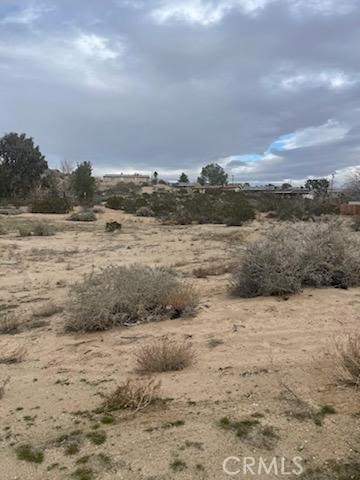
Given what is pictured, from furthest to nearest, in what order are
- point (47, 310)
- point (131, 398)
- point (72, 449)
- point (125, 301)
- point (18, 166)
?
point (18, 166) < point (47, 310) < point (125, 301) < point (131, 398) < point (72, 449)

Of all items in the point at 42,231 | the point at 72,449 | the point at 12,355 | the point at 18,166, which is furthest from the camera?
the point at 18,166

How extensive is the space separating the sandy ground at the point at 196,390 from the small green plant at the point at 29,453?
0.04m

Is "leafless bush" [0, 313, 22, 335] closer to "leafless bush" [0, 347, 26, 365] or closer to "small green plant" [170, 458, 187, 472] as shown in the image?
"leafless bush" [0, 347, 26, 365]

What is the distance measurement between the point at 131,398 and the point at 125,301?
3306 millimetres

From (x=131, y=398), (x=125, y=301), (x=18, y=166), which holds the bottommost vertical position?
(x=131, y=398)

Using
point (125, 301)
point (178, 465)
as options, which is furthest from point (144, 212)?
point (178, 465)

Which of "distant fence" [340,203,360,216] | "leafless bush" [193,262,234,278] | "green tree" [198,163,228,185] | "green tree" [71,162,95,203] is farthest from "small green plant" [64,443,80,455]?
"green tree" [198,163,228,185]

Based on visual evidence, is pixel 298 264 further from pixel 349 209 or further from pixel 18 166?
Answer: pixel 18 166

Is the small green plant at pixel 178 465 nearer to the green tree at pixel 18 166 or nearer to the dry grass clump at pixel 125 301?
the dry grass clump at pixel 125 301

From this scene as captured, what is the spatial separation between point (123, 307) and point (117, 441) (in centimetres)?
394

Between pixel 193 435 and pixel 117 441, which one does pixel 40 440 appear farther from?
pixel 193 435

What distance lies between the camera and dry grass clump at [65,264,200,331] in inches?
309

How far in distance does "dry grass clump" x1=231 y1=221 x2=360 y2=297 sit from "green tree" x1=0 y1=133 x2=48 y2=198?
47.2 m

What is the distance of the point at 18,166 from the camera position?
53469mm
